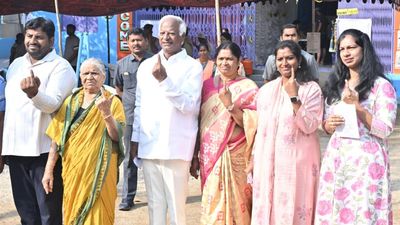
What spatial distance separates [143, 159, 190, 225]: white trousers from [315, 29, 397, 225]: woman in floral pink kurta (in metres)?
1.01

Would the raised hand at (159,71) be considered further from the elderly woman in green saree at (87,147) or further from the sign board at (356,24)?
the sign board at (356,24)

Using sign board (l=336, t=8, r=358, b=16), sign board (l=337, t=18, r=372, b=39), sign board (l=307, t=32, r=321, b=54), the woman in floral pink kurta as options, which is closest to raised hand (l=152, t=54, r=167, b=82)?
the woman in floral pink kurta

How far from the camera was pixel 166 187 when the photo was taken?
4.87 m

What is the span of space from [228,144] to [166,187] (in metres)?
0.51

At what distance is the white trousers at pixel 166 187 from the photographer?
484 centimetres

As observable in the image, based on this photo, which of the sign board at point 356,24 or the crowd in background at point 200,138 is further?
the sign board at point 356,24

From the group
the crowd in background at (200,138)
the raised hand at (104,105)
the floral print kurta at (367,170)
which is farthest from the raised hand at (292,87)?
the raised hand at (104,105)

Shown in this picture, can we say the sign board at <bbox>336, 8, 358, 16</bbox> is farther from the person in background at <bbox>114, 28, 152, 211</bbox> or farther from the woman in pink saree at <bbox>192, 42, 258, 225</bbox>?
the woman in pink saree at <bbox>192, 42, 258, 225</bbox>

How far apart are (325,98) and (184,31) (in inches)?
39.8

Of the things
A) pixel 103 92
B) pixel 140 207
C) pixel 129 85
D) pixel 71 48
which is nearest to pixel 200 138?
pixel 103 92

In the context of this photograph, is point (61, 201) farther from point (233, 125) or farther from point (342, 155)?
point (342, 155)

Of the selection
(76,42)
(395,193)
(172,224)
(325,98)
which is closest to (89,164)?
(172,224)

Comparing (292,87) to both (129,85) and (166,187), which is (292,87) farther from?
(129,85)

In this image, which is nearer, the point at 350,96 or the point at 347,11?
the point at 350,96
